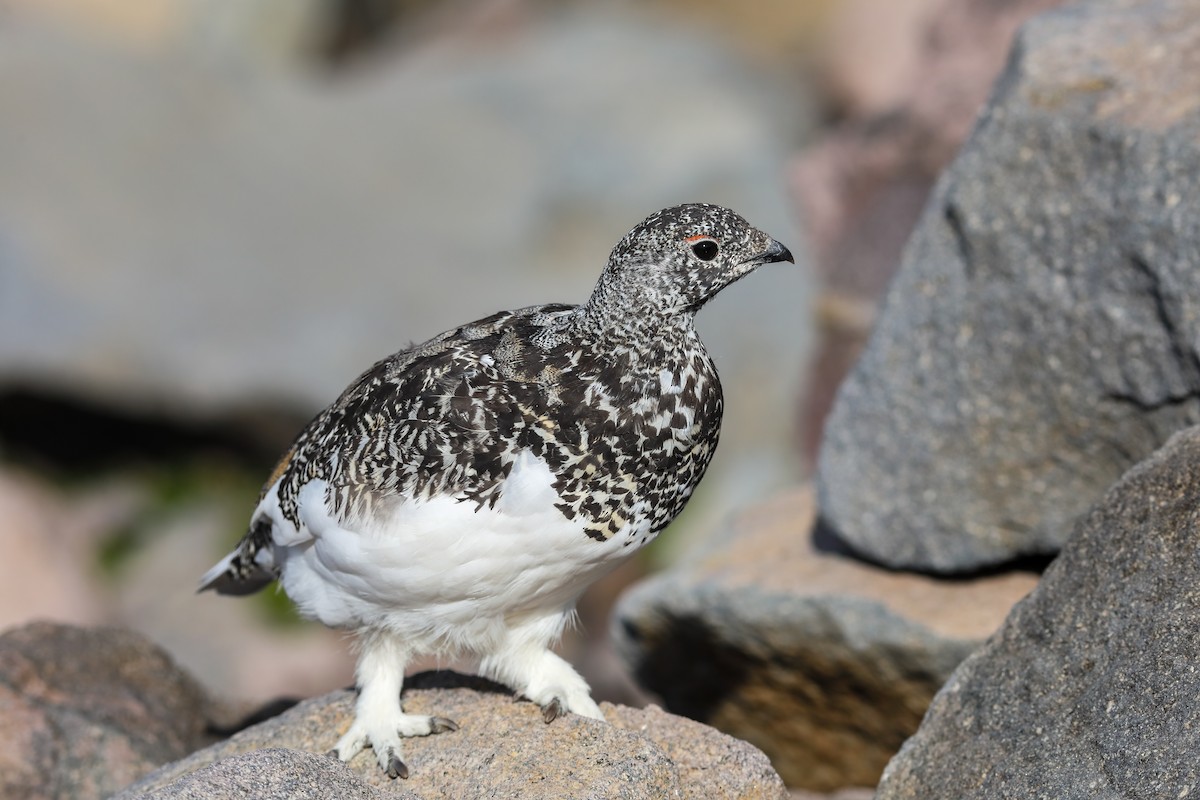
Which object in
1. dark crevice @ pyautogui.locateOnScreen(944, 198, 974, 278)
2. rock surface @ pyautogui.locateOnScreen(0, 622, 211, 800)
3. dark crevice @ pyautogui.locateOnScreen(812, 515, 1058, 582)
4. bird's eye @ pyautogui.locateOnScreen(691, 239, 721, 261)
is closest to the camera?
bird's eye @ pyautogui.locateOnScreen(691, 239, 721, 261)

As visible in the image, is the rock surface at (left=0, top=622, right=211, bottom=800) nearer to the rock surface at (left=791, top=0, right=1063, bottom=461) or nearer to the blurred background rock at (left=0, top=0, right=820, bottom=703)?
the blurred background rock at (left=0, top=0, right=820, bottom=703)

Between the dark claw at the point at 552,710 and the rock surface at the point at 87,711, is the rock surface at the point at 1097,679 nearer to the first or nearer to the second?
the dark claw at the point at 552,710

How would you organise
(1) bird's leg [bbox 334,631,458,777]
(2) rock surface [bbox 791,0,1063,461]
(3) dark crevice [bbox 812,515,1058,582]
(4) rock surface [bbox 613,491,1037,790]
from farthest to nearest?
1. (2) rock surface [bbox 791,0,1063,461]
2. (3) dark crevice [bbox 812,515,1058,582]
3. (4) rock surface [bbox 613,491,1037,790]
4. (1) bird's leg [bbox 334,631,458,777]

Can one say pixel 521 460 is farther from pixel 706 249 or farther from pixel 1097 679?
pixel 1097 679

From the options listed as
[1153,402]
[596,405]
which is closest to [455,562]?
[596,405]

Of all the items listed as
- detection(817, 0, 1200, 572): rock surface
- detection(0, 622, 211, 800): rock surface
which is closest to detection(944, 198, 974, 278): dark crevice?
detection(817, 0, 1200, 572): rock surface
